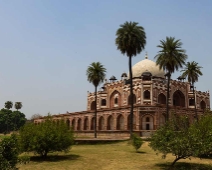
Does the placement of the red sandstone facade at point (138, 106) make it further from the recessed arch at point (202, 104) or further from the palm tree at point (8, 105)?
the palm tree at point (8, 105)

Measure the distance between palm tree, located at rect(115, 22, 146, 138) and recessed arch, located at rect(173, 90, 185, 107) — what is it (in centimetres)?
2903

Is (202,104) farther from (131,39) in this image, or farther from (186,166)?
(186,166)

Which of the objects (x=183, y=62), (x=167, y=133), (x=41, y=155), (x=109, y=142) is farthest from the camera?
(x=183, y=62)

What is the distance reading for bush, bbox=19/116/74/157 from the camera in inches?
862

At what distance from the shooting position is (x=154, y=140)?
20.0m

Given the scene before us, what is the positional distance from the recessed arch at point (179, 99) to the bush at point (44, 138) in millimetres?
44477

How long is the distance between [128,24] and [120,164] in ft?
78.8

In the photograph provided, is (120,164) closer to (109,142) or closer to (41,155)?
(41,155)

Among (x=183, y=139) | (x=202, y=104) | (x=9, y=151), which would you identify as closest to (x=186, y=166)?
(x=183, y=139)

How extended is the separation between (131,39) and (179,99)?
106 feet

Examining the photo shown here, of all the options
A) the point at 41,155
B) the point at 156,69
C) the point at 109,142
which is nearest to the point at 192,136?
the point at 41,155

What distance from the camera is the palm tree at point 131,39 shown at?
122 ft

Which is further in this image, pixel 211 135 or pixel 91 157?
pixel 91 157

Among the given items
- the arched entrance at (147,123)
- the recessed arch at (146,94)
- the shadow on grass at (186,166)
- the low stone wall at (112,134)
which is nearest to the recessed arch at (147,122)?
the arched entrance at (147,123)
